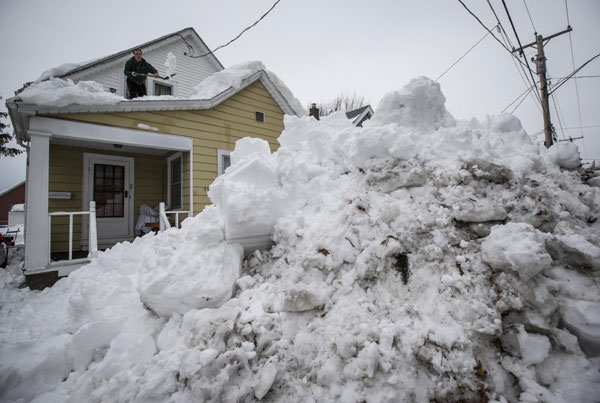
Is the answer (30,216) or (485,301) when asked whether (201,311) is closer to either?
(485,301)

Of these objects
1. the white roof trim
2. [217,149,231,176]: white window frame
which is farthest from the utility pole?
the white roof trim

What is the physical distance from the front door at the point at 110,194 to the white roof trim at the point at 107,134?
1.84 meters

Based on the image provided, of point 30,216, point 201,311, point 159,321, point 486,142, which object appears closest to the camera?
point 201,311

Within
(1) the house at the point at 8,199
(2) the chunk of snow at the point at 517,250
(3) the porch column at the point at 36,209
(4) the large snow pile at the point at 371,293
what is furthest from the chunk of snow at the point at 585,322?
(1) the house at the point at 8,199

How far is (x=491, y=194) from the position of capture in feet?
8.11

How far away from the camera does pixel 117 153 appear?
6832 millimetres

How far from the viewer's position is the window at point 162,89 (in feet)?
28.5

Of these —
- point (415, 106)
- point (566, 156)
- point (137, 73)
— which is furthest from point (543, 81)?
point (137, 73)

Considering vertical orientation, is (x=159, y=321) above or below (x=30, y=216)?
below

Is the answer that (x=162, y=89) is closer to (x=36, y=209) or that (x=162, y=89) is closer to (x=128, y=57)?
(x=128, y=57)

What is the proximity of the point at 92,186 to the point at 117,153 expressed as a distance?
41.6 inches

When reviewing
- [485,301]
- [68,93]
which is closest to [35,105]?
[68,93]

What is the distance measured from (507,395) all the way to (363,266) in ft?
3.77

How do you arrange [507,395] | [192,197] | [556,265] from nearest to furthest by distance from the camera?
[507,395], [556,265], [192,197]
